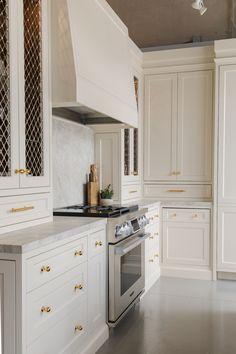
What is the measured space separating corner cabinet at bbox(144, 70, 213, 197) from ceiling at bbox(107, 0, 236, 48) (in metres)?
0.75

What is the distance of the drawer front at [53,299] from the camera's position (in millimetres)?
1797

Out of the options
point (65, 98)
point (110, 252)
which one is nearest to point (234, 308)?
point (110, 252)

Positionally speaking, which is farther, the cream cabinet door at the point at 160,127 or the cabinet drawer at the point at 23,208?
the cream cabinet door at the point at 160,127

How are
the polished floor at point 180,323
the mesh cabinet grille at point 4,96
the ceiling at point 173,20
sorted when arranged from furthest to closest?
the ceiling at point 173,20 → the polished floor at point 180,323 → the mesh cabinet grille at point 4,96

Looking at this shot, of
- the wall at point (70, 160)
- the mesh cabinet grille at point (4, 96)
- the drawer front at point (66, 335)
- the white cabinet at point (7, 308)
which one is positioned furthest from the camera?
the wall at point (70, 160)

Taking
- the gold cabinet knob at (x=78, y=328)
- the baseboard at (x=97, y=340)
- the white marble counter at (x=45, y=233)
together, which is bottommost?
the baseboard at (x=97, y=340)

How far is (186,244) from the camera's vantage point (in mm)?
4516

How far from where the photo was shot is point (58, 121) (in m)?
3.24

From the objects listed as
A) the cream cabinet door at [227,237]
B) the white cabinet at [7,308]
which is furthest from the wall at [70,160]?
the cream cabinet door at [227,237]

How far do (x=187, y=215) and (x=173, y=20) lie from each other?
8.78 feet

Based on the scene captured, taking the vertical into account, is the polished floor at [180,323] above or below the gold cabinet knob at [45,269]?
below

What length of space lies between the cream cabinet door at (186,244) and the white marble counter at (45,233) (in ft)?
6.53

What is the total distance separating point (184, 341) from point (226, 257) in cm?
176

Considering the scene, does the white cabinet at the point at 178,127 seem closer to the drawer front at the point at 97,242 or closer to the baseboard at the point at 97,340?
the drawer front at the point at 97,242
